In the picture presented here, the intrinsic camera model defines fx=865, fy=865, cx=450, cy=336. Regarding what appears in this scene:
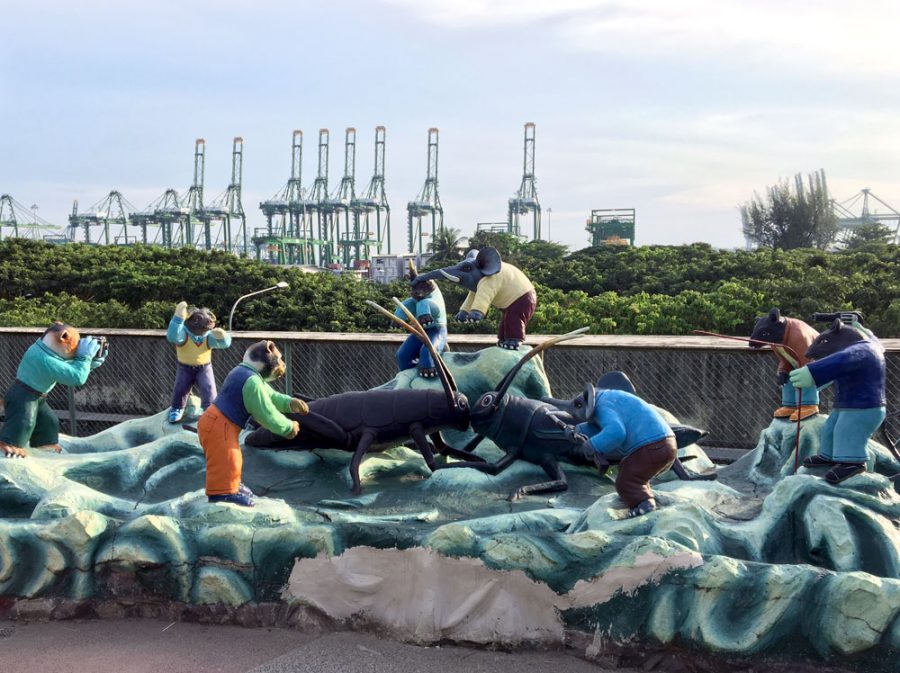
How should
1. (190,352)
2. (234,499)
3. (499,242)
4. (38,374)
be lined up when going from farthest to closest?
(499,242), (190,352), (38,374), (234,499)

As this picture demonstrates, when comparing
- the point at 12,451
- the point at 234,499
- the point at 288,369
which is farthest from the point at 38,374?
the point at 288,369

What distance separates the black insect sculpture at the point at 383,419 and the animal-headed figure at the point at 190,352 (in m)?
1.58

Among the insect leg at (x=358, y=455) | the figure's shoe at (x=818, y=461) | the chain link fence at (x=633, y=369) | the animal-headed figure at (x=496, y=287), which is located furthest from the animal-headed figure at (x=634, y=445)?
the chain link fence at (x=633, y=369)

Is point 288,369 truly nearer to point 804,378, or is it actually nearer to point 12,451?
point 12,451

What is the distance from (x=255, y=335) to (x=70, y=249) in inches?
687

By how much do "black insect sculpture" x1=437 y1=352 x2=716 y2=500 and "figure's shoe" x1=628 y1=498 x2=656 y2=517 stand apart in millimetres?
1063

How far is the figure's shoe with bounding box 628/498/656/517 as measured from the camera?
16.2ft

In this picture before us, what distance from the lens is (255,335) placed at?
404 inches

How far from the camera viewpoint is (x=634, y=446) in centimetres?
499

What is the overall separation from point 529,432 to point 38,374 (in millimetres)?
3571

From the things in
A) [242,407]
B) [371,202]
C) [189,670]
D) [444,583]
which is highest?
[371,202]

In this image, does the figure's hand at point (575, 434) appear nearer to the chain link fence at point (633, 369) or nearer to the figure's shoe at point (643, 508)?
the figure's shoe at point (643, 508)

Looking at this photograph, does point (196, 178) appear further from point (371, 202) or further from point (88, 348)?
point (88, 348)

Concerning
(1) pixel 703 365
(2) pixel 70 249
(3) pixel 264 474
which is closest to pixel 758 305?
(1) pixel 703 365
